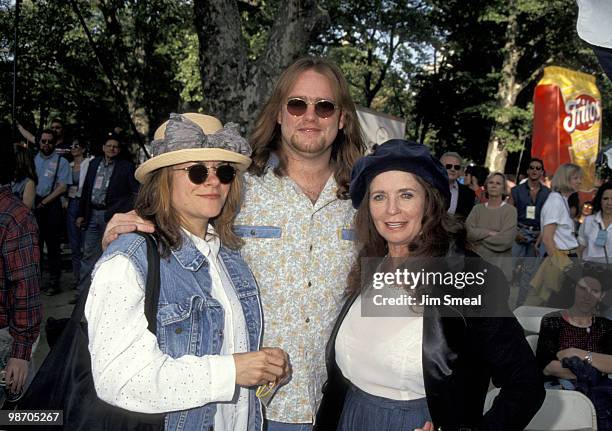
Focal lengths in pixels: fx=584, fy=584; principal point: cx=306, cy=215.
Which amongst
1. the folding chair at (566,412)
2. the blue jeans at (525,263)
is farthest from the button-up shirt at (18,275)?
the blue jeans at (525,263)

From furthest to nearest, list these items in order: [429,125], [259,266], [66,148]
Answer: [429,125], [66,148], [259,266]

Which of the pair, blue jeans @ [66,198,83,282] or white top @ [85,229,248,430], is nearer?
white top @ [85,229,248,430]

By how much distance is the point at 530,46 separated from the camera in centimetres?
2411

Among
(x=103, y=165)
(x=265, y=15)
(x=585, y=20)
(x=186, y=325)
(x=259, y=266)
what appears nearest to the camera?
(x=585, y=20)

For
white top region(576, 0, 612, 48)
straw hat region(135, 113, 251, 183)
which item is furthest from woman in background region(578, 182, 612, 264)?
straw hat region(135, 113, 251, 183)

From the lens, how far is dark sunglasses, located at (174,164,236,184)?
205 centimetres

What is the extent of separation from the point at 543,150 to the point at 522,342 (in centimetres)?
1367

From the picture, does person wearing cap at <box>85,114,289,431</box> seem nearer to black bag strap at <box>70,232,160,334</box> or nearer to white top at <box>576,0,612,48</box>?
black bag strap at <box>70,232,160,334</box>

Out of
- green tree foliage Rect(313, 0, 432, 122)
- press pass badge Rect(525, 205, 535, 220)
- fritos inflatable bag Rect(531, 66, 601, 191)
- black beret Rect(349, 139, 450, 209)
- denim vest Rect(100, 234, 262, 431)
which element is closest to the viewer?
denim vest Rect(100, 234, 262, 431)

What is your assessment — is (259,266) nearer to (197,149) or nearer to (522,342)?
(197,149)

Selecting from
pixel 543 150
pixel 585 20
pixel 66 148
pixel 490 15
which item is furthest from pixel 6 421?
pixel 490 15

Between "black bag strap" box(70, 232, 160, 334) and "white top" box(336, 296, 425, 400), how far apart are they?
741 millimetres

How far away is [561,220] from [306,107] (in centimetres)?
533

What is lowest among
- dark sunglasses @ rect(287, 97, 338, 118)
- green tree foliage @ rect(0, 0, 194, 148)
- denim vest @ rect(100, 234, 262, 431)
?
denim vest @ rect(100, 234, 262, 431)
